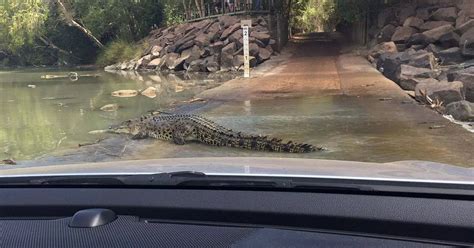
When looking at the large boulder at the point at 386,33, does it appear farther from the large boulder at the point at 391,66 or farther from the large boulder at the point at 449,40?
the large boulder at the point at 391,66

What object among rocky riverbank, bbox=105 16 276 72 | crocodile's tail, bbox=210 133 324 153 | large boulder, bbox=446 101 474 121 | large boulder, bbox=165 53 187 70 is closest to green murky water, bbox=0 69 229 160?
crocodile's tail, bbox=210 133 324 153

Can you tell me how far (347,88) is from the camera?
54.1 ft

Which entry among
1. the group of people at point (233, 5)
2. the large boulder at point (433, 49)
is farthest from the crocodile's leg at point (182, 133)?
the group of people at point (233, 5)

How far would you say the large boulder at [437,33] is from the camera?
80.0 feet

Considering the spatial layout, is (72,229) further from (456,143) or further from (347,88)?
(347,88)

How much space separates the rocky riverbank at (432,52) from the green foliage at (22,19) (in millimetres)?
26362

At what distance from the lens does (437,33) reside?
24.7 meters

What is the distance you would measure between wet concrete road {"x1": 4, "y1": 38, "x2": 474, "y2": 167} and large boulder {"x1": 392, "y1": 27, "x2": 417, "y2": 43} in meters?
9.13

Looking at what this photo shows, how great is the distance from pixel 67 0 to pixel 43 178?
45437 mm

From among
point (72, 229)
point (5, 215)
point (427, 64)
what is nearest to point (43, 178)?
point (5, 215)

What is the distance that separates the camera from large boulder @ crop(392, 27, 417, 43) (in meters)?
27.9

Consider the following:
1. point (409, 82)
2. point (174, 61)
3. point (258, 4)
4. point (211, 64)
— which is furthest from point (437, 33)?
point (258, 4)

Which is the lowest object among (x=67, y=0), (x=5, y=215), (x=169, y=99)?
(x=169, y=99)

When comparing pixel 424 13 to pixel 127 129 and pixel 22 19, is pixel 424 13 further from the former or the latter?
pixel 22 19
